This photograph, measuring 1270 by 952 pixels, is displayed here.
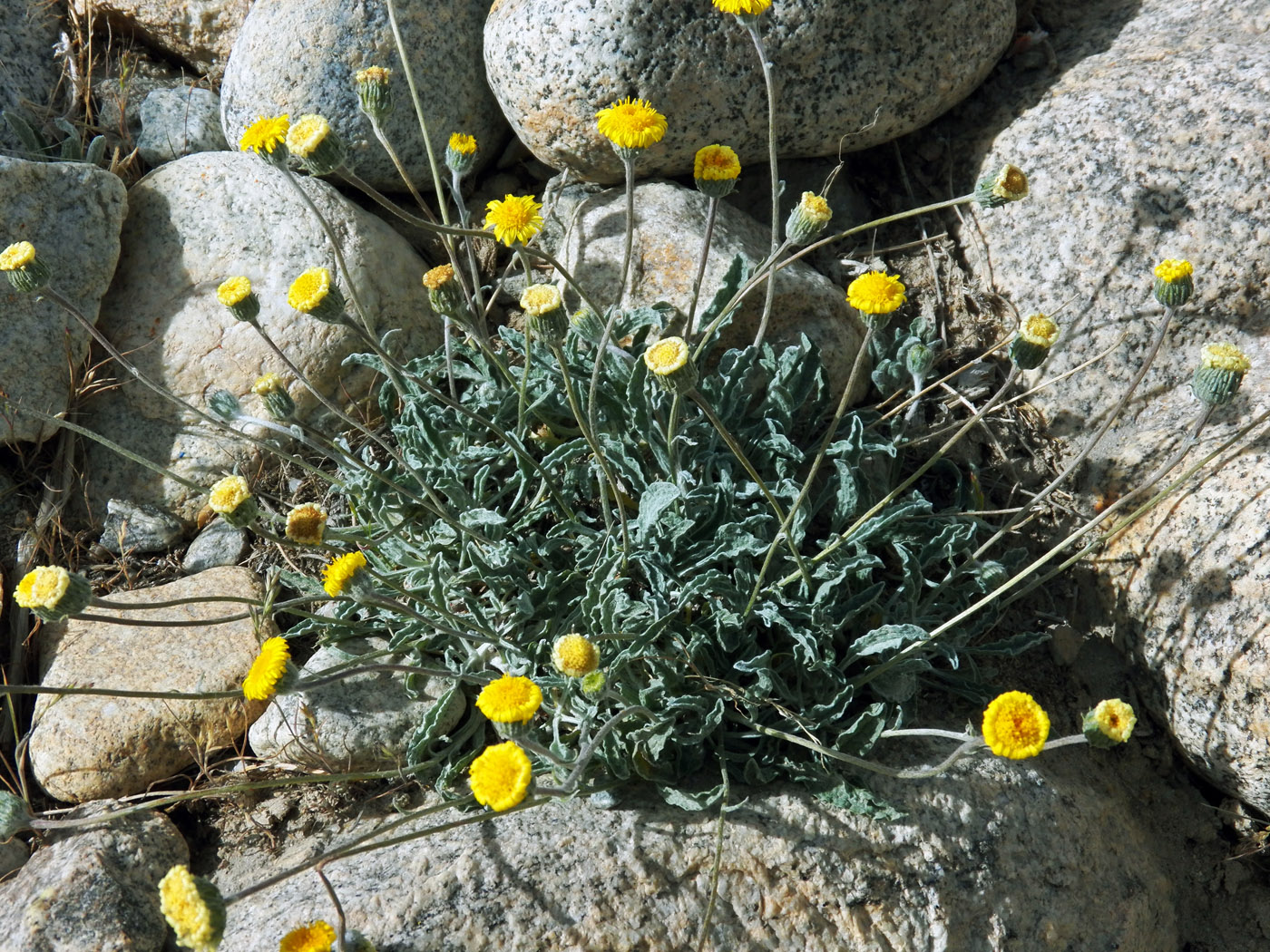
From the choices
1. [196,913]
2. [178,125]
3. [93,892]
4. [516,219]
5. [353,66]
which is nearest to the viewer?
[196,913]

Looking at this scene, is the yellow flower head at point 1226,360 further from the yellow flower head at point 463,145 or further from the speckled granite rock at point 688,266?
the yellow flower head at point 463,145

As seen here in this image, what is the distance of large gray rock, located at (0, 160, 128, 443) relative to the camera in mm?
3512

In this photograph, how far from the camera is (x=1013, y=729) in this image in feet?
7.11

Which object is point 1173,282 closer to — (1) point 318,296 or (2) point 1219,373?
(2) point 1219,373

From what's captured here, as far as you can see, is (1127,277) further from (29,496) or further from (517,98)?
(29,496)

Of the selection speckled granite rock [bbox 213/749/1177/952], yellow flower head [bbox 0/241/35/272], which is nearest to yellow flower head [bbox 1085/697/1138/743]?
speckled granite rock [bbox 213/749/1177/952]

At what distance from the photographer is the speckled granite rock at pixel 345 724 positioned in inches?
117

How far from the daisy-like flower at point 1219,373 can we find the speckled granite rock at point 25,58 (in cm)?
434

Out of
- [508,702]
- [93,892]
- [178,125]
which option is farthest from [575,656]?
[178,125]

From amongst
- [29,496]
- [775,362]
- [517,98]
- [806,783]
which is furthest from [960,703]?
[29,496]

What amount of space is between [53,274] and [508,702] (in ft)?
8.35

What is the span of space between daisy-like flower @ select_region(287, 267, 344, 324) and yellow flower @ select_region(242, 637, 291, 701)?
2.74ft

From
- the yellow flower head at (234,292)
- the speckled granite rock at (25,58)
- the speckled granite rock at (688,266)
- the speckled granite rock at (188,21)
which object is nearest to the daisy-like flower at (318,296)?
the yellow flower head at (234,292)

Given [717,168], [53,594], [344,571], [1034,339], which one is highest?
[717,168]
